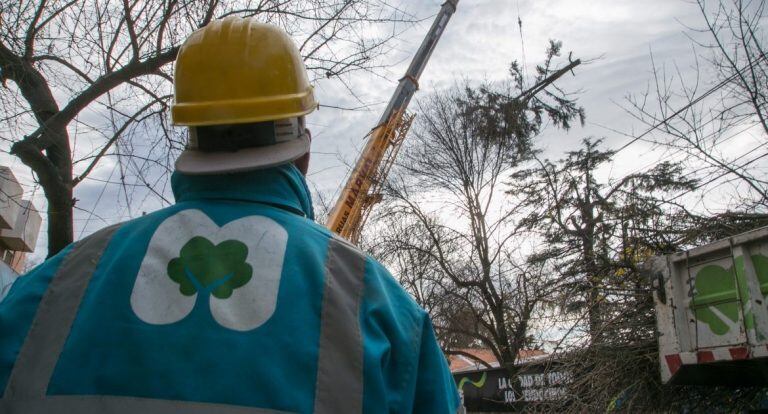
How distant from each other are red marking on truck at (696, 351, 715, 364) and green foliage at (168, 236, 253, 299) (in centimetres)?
443

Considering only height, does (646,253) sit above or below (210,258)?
above

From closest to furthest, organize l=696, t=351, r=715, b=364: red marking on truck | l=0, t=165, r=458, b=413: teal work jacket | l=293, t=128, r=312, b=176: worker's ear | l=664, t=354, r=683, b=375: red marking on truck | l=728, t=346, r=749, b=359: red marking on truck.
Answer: l=0, t=165, r=458, b=413: teal work jacket → l=293, t=128, r=312, b=176: worker's ear → l=728, t=346, r=749, b=359: red marking on truck → l=696, t=351, r=715, b=364: red marking on truck → l=664, t=354, r=683, b=375: red marking on truck

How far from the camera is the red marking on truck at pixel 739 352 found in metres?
4.37

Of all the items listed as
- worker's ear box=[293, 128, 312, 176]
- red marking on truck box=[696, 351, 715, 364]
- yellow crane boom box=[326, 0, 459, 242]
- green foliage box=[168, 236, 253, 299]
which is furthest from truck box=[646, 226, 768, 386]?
yellow crane boom box=[326, 0, 459, 242]

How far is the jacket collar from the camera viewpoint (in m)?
1.40

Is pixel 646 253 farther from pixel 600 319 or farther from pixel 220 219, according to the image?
pixel 220 219

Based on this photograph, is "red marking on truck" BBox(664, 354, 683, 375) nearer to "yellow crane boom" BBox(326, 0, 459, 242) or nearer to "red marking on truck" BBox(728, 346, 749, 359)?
"red marking on truck" BBox(728, 346, 749, 359)

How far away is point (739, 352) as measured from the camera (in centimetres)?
442

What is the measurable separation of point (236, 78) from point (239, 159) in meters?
0.21

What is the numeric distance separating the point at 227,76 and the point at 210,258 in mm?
476

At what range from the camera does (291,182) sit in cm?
146

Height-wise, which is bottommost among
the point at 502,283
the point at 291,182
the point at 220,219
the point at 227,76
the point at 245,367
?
the point at 245,367

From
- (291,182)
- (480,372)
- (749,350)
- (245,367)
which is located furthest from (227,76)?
(480,372)

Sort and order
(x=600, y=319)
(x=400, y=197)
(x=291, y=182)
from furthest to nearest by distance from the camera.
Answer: (x=400, y=197) < (x=600, y=319) < (x=291, y=182)
